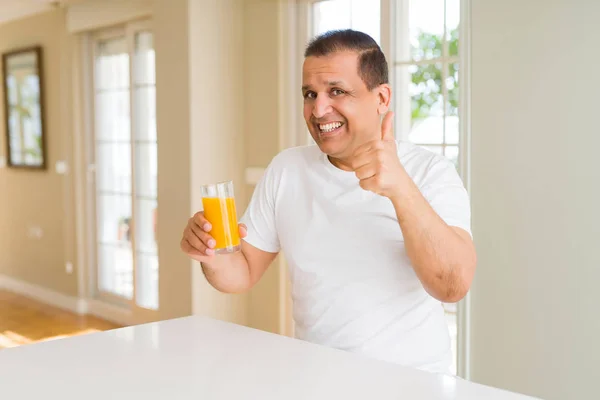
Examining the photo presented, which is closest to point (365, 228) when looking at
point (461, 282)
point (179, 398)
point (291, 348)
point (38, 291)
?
point (461, 282)

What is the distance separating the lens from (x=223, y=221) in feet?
5.35

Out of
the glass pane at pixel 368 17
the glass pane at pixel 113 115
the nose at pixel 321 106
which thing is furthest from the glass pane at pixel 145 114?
the nose at pixel 321 106

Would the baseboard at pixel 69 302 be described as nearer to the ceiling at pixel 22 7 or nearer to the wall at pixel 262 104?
the wall at pixel 262 104

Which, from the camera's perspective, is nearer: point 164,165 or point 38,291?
point 164,165

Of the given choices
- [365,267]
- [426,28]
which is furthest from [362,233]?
[426,28]

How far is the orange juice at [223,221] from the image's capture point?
1.63 meters

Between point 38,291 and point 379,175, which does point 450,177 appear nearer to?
point 379,175

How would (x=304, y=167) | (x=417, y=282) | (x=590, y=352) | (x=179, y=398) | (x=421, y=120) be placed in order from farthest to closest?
(x=421, y=120) → (x=590, y=352) → (x=304, y=167) → (x=417, y=282) → (x=179, y=398)

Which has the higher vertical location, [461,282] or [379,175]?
[379,175]

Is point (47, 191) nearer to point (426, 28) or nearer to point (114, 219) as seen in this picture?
point (114, 219)

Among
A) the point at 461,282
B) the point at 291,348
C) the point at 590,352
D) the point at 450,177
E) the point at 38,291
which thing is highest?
the point at 450,177

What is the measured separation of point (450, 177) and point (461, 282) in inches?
11.3

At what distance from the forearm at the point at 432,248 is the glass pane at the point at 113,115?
3978 mm

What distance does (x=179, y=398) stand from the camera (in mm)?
1219
